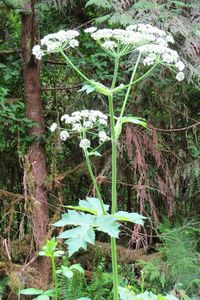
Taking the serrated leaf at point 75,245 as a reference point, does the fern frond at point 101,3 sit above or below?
above

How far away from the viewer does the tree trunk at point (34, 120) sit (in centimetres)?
352

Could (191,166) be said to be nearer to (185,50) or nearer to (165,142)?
(165,142)

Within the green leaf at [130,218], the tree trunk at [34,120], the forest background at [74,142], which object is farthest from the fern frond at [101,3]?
the green leaf at [130,218]

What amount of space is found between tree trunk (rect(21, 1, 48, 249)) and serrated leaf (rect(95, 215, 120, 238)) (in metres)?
1.97

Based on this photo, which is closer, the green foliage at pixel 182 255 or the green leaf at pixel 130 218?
the green leaf at pixel 130 218

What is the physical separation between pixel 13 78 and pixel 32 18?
58cm

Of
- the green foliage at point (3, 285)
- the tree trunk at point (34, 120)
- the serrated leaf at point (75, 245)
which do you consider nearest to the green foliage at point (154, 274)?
the tree trunk at point (34, 120)

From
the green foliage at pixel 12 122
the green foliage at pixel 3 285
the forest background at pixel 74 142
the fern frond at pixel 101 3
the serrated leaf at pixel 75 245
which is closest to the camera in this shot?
the serrated leaf at pixel 75 245

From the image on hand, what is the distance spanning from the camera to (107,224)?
1508mm

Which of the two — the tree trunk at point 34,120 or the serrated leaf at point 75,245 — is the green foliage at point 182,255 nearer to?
the tree trunk at point 34,120

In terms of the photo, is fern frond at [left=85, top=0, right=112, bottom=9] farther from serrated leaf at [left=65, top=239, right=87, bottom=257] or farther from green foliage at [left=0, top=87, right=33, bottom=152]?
serrated leaf at [left=65, top=239, right=87, bottom=257]

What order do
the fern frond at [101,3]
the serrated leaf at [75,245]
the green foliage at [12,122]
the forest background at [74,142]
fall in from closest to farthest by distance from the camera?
the serrated leaf at [75,245], the fern frond at [101,3], the forest background at [74,142], the green foliage at [12,122]

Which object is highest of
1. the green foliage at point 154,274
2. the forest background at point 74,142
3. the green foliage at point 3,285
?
the forest background at point 74,142

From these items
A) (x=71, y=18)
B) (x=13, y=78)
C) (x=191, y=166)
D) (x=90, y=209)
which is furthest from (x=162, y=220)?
(x=90, y=209)
